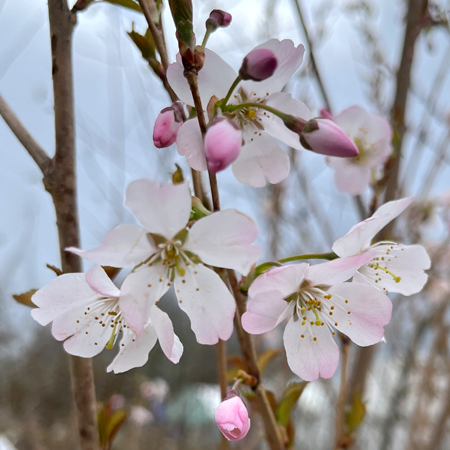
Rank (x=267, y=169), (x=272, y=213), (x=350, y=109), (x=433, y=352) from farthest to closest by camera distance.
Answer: (x=272, y=213), (x=433, y=352), (x=350, y=109), (x=267, y=169)

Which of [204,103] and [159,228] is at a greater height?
[204,103]

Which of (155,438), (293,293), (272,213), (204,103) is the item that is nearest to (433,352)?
(272,213)

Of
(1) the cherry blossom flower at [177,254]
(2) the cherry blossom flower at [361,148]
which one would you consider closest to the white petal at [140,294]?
(1) the cherry blossom flower at [177,254]

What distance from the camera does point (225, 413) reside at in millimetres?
432

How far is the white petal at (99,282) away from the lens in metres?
0.41

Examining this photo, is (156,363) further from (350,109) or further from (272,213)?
(350,109)

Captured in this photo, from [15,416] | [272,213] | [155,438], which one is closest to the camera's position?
[272,213]

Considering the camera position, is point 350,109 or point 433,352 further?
point 433,352

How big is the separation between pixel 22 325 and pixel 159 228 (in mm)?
5147

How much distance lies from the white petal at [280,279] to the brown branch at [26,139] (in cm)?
35

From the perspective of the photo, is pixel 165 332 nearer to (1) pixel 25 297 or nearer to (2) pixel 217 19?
(1) pixel 25 297

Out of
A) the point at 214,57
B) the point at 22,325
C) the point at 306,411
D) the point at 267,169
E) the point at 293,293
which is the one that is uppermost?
the point at 214,57

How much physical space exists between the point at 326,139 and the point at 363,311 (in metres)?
0.21

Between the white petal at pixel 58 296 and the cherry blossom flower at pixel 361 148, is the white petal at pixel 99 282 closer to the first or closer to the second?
Result: the white petal at pixel 58 296
